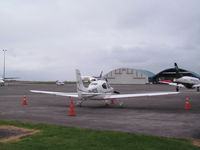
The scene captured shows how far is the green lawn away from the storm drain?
0.44 metres

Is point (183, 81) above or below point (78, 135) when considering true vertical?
above

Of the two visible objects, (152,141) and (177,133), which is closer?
(152,141)

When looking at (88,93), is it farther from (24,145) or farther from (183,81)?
(183,81)

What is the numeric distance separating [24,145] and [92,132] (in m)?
2.62

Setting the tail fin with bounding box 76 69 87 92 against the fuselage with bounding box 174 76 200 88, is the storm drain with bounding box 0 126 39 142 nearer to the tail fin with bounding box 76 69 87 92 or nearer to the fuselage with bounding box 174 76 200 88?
the tail fin with bounding box 76 69 87 92

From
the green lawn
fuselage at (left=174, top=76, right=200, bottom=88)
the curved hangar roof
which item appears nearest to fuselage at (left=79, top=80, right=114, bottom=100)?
the green lawn

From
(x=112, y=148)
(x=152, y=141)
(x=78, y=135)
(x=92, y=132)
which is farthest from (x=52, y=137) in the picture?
(x=152, y=141)

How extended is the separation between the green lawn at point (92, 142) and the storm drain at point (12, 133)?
437 mm

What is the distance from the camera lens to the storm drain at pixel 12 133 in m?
7.88

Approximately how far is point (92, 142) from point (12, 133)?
326 centimetres

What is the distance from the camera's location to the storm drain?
310 inches

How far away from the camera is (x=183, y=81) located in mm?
36938

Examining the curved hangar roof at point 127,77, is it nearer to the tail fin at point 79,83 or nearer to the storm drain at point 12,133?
the tail fin at point 79,83

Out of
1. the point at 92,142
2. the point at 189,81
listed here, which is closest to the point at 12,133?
the point at 92,142
